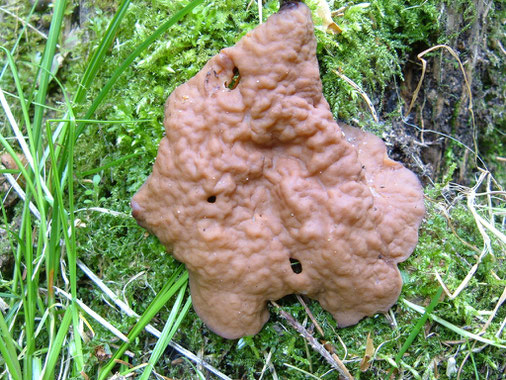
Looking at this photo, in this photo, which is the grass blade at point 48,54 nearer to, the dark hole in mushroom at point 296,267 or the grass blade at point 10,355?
the grass blade at point 10,355

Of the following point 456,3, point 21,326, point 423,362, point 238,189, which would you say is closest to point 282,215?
point 238,189

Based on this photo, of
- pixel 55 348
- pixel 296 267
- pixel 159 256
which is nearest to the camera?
pixel 55 348

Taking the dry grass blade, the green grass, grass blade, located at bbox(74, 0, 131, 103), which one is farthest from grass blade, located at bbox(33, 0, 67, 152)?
the dry grass blade

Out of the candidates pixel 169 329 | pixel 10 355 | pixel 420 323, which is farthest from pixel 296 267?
pixel 10 355

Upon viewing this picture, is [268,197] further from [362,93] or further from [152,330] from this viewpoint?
[152,330]

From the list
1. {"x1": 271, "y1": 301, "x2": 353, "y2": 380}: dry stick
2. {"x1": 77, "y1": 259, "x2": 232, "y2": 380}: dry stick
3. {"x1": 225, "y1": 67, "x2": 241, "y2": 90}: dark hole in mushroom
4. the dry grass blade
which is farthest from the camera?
the dry grass blade

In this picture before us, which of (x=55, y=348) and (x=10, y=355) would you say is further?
(x=55, y=348)

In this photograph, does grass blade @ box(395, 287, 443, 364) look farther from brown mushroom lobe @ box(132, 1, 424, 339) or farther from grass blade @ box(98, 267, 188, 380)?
grass blade @ box(98, 267, 188, 380)
